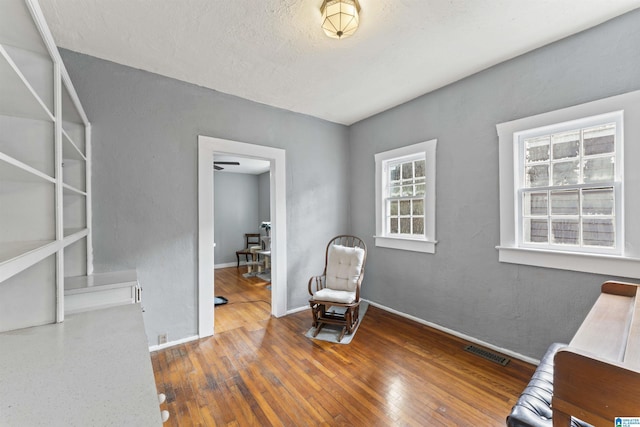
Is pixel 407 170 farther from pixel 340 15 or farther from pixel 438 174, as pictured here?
pixel 340 15

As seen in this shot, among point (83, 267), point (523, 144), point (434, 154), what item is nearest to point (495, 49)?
point (523, 144)

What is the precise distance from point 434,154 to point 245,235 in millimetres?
5508

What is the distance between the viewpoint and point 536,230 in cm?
242

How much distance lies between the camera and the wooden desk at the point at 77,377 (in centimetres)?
79

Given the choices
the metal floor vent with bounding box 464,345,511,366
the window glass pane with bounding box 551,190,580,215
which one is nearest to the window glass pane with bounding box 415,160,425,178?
the window glass pane with bounding box 551,190,580,215

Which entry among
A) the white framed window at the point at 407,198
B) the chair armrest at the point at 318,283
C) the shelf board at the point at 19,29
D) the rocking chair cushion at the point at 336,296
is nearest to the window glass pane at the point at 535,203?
the white framed window at the point at 407,198

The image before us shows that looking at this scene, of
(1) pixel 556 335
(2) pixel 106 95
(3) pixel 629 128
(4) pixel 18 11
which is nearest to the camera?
(4) pixel 18 11

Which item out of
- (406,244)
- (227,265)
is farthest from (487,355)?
(227,265)

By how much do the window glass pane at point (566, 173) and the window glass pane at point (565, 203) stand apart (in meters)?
0.09

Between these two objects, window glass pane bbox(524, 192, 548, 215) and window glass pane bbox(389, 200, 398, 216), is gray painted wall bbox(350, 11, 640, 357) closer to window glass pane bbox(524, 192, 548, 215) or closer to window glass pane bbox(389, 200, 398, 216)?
window glass pane bbox(524, 192, 548, 215)

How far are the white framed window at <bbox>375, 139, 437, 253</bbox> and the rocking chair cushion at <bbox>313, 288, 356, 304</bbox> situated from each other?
3.20 feet

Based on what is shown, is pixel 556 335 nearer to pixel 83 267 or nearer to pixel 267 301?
pixel 267 301

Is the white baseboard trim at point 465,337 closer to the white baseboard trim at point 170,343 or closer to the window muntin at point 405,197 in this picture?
the window muntin at point 405,197

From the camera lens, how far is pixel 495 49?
90.4 inches
